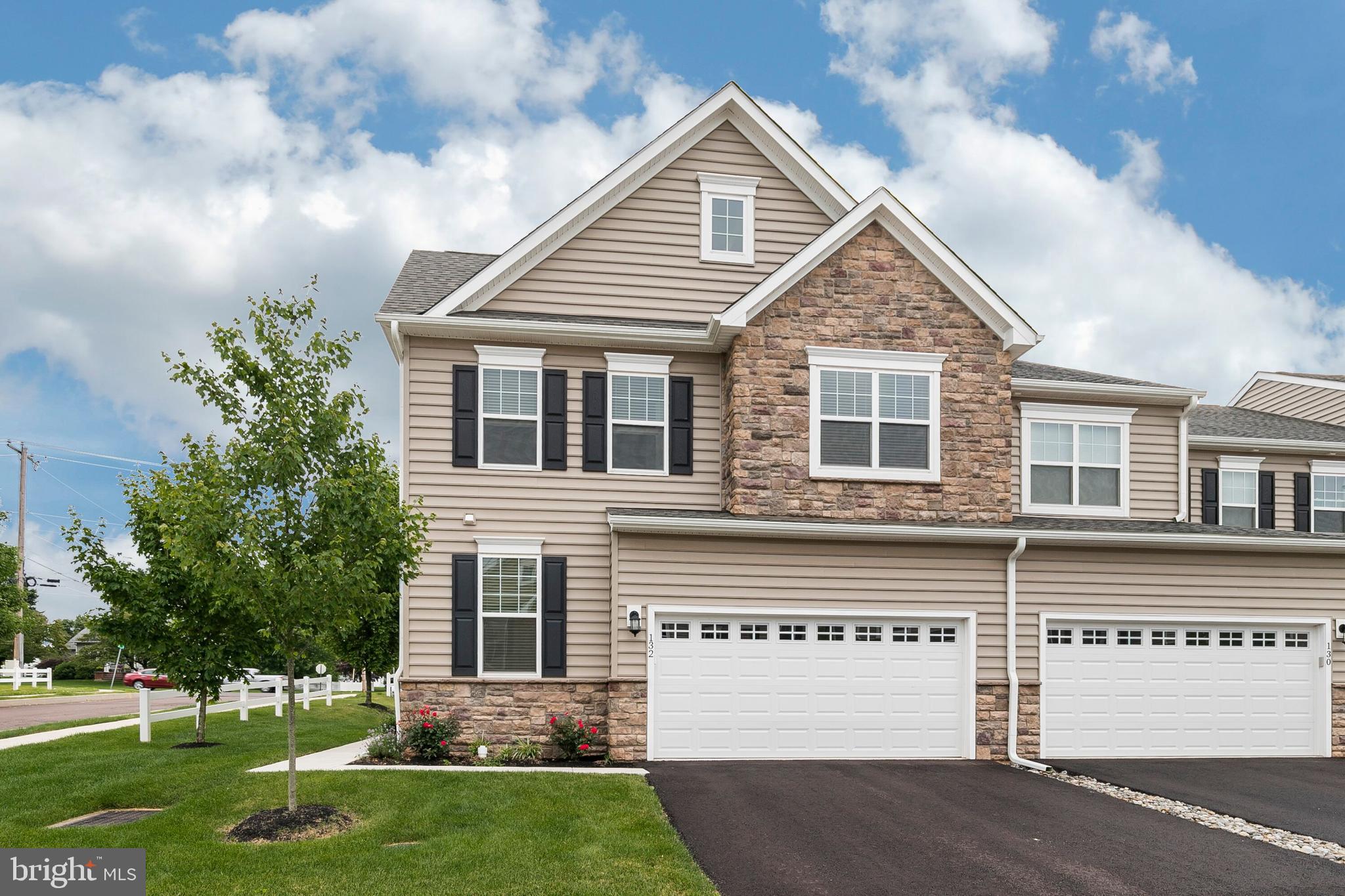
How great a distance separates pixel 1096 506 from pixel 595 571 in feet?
28.4

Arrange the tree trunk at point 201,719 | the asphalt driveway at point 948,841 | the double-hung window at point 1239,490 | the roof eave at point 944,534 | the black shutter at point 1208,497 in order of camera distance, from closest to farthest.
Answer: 1. the asphalt driveway at point 948,841
2. the roof eave at point 944,534
3. the tree trunk at point 201,719
4. the black shutter at point 1208,497
5. the double-hung window at point 1239,490

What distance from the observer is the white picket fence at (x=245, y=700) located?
17.0 metres

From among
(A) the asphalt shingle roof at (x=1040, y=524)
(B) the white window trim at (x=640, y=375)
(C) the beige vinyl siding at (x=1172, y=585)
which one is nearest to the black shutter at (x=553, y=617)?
(A) the asphalt shingle roof at (x=1040, y=524)

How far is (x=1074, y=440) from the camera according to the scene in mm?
16766

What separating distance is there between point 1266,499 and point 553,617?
14195 mm

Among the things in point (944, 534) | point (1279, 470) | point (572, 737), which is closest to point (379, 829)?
point (572, 737)

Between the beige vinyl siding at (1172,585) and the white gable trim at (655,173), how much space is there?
674cm

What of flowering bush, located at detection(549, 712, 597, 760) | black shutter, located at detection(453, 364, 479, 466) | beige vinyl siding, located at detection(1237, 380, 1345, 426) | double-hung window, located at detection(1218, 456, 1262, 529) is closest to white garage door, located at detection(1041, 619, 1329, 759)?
double-hung window, located at detection(1218, 456, 1262, 529)

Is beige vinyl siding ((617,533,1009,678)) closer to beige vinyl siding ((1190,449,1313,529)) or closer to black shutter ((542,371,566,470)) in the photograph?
black shutter ((542,371,566,470))

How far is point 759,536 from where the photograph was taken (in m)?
14.0

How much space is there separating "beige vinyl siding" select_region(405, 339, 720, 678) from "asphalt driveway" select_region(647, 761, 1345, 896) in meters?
2.92

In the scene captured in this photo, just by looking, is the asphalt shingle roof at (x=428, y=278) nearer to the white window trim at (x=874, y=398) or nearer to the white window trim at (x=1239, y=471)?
the white window trim at (x=874, y=398)

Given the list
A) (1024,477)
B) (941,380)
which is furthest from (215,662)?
(1024,477)

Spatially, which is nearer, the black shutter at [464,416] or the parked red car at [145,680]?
the black shutter at [464,416]
